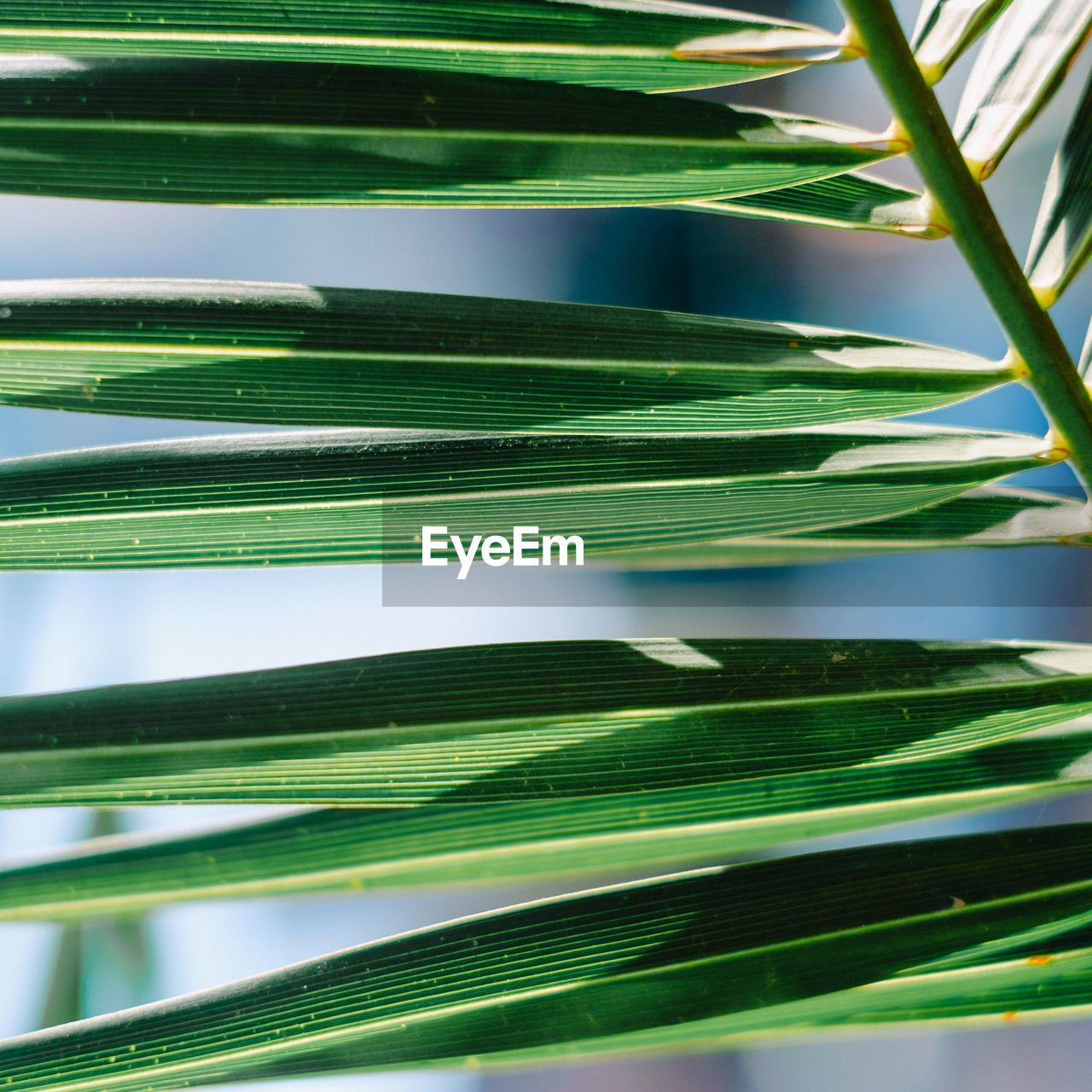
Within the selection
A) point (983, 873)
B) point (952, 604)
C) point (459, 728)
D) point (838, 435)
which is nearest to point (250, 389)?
point (459, 728)

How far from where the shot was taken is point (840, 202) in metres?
0.34

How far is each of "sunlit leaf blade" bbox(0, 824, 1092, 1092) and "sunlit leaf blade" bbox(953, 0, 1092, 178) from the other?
0.34 m

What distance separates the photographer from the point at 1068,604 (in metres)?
0.86

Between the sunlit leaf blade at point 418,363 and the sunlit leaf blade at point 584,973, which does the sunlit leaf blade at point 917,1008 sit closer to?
the sunlit leaf blade at point 584,973

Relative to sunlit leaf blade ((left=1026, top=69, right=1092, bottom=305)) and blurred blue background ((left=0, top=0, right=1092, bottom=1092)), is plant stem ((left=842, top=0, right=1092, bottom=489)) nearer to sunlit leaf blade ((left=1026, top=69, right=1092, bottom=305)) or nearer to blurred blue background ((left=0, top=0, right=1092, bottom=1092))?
sunlit leaf blade ((left=1026, top=69, right=1092, bottom=305))

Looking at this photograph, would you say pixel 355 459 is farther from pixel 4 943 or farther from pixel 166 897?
pixel 4 943

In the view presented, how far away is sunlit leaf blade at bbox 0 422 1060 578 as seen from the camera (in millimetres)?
304

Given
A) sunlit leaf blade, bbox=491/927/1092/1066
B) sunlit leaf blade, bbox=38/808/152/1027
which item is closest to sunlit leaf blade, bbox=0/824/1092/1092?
sunlit leaf blade, bbox=491/927/1092/1066

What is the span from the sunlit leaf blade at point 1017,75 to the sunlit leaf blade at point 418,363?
0.10m

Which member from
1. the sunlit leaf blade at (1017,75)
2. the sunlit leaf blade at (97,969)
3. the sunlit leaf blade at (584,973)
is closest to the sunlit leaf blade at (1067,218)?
the sunlit leaf blade at (1017,75)

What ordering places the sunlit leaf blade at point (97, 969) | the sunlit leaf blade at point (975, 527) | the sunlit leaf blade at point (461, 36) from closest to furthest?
the sunlit leaf blade at point (461, 36) < the sunlit leaf blade at point (975, 527) < the sunlit leaf blade at point (97, 969)

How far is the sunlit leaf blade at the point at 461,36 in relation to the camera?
0.25 meters

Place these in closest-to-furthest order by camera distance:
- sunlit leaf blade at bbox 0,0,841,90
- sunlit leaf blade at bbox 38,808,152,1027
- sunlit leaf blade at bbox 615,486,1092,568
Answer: sunlit leaf blade at bbox 0,0,841,90
sunlit leaf blade at bbox 615,486,1092,568
sunlit leaf blade at bbox 38,808,152,1027

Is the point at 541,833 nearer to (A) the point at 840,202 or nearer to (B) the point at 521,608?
(A) the point at 840,202
